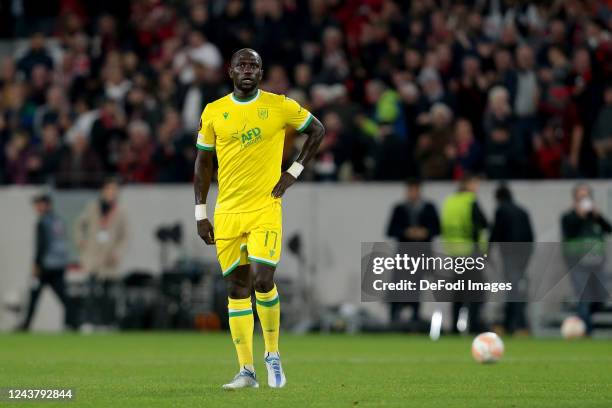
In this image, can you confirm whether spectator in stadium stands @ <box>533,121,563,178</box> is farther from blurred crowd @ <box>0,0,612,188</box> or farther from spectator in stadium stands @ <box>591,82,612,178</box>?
spectator in stadium stands @ <box>591,82,612,178</box>

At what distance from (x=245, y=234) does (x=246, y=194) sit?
0.31 metres

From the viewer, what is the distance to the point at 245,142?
10789mm

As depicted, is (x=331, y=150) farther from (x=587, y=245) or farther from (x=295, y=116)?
(x=295, y=116)

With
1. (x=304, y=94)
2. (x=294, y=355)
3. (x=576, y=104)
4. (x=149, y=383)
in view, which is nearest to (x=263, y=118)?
(x=149, y=383)

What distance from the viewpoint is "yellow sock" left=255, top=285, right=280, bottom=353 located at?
424 inches

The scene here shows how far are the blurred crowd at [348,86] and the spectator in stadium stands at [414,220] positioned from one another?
87 centimetres

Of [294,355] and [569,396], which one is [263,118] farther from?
[294,355]

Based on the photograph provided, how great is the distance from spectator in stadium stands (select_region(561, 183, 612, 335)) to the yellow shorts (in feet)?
32.3

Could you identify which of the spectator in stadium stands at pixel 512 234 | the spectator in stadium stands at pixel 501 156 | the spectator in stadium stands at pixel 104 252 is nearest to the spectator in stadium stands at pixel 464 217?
the spectator in stadium stands at pixel 512 234

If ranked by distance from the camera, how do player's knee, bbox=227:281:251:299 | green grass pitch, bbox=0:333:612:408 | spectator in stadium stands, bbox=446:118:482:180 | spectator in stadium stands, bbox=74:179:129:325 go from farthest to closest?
1. spectator in stadium stands, bbox=74:179:129:325
2. spectator in stadium stands, bbox=446:118:482:180
3. player's knee, bbox=227:281:251:299
4. green grass pitch, bbox=0:333:612:408

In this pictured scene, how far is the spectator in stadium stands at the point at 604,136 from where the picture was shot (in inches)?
804

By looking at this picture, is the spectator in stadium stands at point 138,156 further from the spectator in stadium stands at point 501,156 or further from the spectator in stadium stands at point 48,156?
the spectator in stadium stands at point 501,156

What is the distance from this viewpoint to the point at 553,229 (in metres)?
21.4

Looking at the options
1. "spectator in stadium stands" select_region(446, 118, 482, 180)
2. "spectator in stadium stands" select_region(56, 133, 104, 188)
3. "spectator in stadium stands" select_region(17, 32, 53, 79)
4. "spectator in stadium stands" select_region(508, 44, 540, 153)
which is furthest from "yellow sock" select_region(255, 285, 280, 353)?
"spectator in stadium stands" select_region(17, 32, 53, 79)
